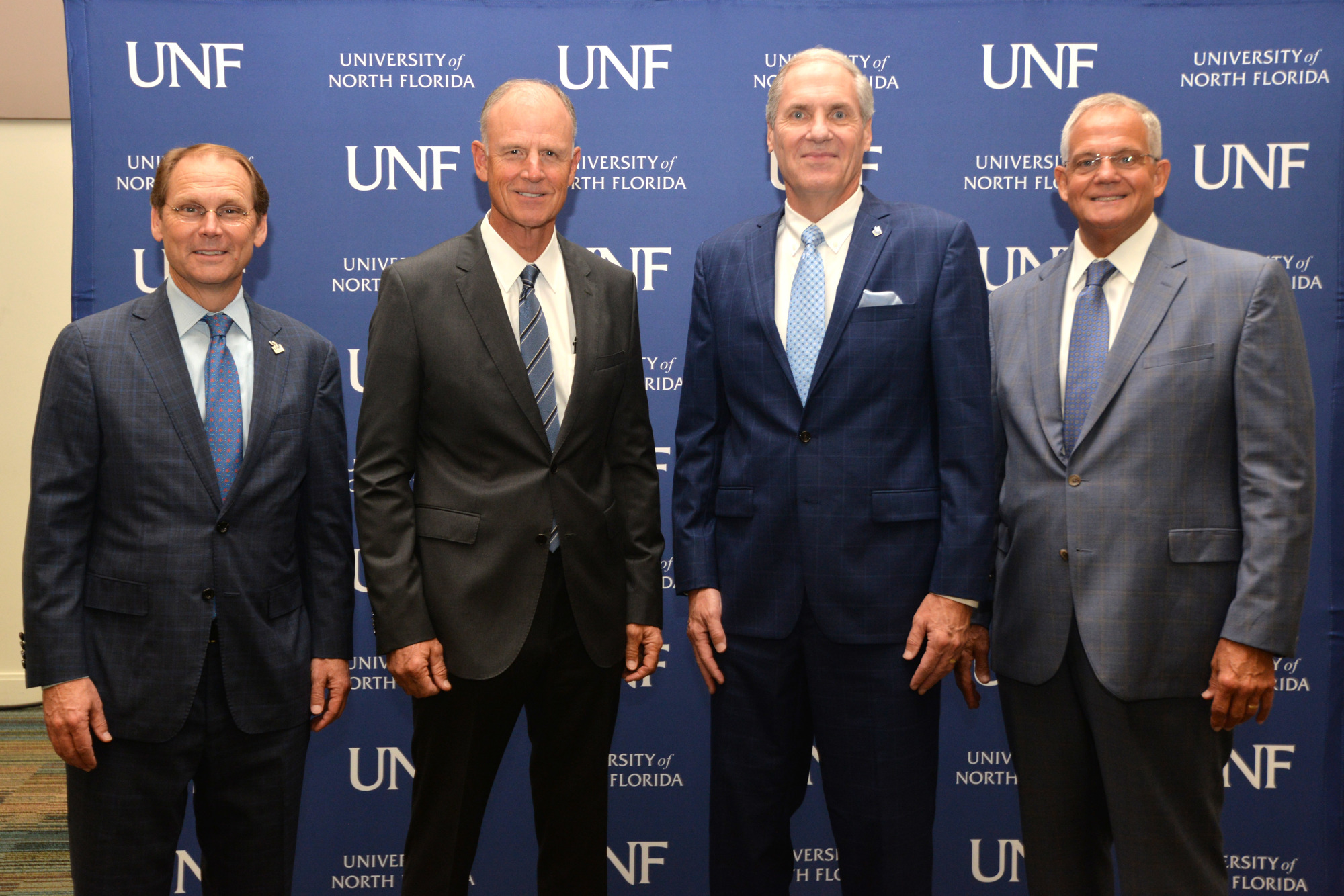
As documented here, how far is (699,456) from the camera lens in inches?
77.3

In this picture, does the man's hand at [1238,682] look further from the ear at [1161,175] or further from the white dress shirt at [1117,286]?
the ear at [1161,175]

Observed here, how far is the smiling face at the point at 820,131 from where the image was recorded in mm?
1865

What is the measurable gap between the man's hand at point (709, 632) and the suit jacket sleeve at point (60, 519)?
1.22m

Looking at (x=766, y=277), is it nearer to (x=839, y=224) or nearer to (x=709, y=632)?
(x=839, y=224)

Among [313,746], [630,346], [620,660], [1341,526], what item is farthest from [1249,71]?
[313,746]

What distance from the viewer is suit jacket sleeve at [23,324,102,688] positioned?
5.51 feet

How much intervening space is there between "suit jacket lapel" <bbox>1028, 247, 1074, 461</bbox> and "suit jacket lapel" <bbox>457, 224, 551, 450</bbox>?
106 cm

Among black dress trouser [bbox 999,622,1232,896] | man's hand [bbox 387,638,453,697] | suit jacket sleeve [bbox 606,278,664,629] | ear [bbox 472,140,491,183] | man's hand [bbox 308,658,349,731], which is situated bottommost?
black dress trouser [bbox 999,622,1232,896]

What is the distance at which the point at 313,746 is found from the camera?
2.79 meters

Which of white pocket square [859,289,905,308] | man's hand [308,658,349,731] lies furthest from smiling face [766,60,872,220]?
man's hand [308,658,349,731]

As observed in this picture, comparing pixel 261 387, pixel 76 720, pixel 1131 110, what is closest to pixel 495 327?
pixel 261 387

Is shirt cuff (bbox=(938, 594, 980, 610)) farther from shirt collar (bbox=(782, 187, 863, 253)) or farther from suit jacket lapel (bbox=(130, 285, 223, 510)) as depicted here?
suit jacket lapel (bbox=(130, 285, 223, 510))

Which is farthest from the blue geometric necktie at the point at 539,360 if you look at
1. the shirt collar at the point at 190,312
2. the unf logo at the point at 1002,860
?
the unf logo at the point at 1002,860

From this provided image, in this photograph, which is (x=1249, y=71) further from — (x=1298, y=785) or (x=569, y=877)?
(x=569, y=877)
